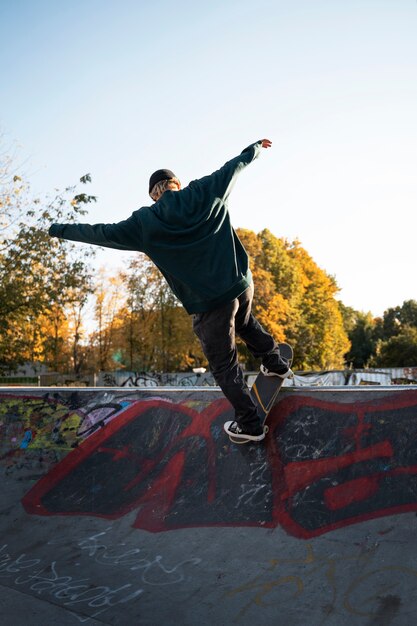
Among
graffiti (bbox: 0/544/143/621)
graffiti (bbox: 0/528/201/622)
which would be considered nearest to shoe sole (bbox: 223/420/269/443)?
graffiti (bbox: 0/528/201/622)

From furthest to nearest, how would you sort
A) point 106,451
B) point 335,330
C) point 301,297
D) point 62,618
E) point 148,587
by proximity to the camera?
point 335,330, point 301,297, point 106,451, point 148,587, point 62,618

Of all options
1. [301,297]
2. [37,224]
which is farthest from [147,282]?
A: [37,224]

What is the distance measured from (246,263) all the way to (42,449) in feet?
9.46

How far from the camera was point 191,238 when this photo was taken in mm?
3631

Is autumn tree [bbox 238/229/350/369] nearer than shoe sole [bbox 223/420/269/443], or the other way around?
shoe sole [bbox 223/420/269/443]

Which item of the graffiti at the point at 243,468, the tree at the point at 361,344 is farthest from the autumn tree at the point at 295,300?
the graffiti at the point at 243,468

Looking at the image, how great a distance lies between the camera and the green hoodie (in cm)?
361

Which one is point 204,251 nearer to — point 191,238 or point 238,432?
point 191,238

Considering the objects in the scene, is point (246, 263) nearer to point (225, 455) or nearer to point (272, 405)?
point (272, 405)

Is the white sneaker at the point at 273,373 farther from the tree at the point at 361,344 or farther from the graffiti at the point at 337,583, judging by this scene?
the tree at the point at 361,344

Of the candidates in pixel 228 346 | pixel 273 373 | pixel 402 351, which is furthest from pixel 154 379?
pixel 402 351

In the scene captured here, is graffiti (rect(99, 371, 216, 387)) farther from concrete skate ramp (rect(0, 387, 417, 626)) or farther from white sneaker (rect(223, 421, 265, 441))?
white sneaker (rect(223, 421, 265, 441))

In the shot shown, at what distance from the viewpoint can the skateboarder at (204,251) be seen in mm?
3617

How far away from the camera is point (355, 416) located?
3500 mm
